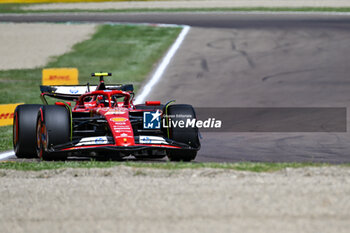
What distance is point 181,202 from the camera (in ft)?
26.6

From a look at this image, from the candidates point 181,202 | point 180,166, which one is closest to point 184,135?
point 180,166

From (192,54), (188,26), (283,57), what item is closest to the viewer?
(283,57)

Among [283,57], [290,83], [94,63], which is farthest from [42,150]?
[94,63]

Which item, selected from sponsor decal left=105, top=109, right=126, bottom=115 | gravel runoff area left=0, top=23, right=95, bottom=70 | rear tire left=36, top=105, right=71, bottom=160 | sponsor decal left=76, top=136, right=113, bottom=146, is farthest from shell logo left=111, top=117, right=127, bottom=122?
gravel runoff area left=0, top=23, right=95, bottom=70

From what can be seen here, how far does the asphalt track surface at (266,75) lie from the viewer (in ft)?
45.5

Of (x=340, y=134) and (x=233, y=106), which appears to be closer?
(x=340, y=134)

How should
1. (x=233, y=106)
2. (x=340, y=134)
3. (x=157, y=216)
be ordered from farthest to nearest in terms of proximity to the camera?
(x=233, y=106), (x=340, y=134), (x=157, y=216)

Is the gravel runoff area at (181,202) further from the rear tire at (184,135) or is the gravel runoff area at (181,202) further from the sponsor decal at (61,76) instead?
the sponsor decal at (61,76)

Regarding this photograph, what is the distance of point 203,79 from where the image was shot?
Answer: 24.7 meters

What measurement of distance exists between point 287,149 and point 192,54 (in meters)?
16.5

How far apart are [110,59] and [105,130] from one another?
19.2m

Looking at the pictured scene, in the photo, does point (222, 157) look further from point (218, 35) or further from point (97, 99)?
point (218, 35)

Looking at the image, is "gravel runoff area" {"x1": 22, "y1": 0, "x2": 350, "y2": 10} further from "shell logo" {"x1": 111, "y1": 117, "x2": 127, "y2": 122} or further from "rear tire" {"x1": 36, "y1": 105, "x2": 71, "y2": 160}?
"rear tire" {"x1": 36, "y1": 105, "x2": 71, "y2": 160}

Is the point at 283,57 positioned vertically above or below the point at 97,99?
below
